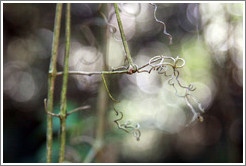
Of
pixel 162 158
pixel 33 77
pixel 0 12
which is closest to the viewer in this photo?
A: pixel 0 12

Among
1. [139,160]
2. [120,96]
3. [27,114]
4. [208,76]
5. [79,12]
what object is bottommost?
[139,160]

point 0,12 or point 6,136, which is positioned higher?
point 0,12

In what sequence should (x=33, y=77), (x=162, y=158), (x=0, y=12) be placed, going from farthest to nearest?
(x=162, y=158) < (x=33, y=77) < (x=0, y=12)

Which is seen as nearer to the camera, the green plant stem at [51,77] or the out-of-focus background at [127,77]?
the green plant stem at [51,77]

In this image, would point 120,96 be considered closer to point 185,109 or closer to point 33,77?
point 33,77

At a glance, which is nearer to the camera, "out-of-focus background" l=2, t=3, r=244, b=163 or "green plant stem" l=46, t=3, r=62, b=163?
"green plant stem" l=46, t=3, r=62, b=163

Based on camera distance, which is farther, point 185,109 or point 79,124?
point 185,109

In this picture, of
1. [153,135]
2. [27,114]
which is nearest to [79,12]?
[27,114]

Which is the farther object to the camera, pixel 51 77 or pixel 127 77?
pixel 127 77

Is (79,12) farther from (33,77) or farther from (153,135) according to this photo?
(153,135)
